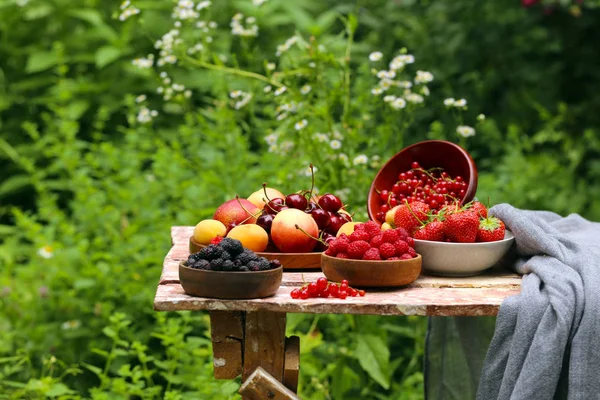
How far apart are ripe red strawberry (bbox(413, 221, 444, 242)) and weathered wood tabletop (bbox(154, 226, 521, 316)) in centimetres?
12

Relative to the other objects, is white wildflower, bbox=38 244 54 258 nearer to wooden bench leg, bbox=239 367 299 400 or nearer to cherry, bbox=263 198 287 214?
cherry, bbox=263 198 287 214

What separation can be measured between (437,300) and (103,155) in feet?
11.0

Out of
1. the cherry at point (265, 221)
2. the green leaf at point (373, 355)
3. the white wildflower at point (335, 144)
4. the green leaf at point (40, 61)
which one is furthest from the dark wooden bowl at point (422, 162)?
the green leaf at point (40, 61)

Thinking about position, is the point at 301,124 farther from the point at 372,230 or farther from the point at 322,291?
the point at 322,291

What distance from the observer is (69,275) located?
3818 mm

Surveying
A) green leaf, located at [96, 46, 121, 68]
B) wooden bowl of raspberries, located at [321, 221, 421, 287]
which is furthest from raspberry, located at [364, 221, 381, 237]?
green leaf, located at [96, 46, 121, 68]

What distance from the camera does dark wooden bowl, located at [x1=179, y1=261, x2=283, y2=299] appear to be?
79.4 inches

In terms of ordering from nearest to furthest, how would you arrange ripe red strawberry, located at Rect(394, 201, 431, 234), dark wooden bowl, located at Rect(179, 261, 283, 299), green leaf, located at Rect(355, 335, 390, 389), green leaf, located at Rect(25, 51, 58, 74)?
dark wooden bowl, located at Rect(179, 261, 283, 299) → ripe red strawberry, located at Rect(394, 201, 431, 234) → green leaf, located at Rect(355, 335, 390, 389) → green leaf, located at Rect(25, 51, 58, 74)

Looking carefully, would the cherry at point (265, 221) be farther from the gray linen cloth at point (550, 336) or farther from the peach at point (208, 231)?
the gray linen cloth at point (550, 336)

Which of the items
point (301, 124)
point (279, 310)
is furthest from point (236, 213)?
point (301, 124)

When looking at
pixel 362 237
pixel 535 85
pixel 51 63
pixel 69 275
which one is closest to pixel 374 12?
pixel 535 85

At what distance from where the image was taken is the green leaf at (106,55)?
5.01 meters

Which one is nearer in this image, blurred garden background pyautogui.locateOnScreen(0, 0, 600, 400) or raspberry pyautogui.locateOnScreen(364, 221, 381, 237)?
raspberry pyautogui.locateOnScreen(364, 221, 381, 237)

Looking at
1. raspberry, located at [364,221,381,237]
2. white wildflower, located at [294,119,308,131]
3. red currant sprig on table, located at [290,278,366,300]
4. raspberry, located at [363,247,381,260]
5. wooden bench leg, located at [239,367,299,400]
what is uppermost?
white wildflower, located at [294,119,308,131]
